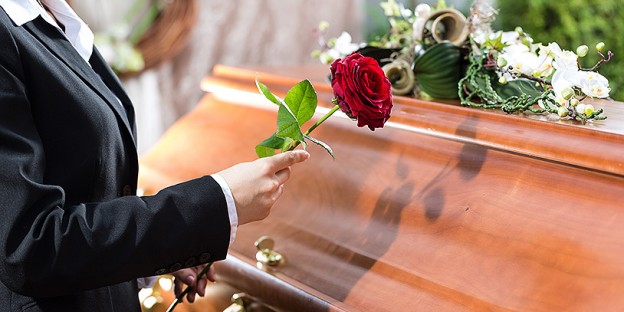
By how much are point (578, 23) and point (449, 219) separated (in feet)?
12.9

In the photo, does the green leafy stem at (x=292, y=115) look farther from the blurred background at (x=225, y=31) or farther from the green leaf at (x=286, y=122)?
the blurred background at (x=225, y=31)

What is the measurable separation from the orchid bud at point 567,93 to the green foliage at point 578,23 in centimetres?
362

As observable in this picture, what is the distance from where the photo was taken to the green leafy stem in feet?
3.79

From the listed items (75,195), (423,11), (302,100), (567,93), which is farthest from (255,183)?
(423,11)

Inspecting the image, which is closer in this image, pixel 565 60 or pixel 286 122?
pixel 286 122

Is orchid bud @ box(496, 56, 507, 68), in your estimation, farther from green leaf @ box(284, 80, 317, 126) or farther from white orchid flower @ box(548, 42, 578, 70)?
green leaf @ box(284, 80, 317, 126)

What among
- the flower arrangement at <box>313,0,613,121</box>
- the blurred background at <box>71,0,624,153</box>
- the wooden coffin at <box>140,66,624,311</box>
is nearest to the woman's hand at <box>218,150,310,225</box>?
the wooden coffin at <box>140,66,624,311</box>

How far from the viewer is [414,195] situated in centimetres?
139

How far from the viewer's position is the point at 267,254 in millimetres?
1412

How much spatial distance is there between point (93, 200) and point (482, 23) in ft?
3.07

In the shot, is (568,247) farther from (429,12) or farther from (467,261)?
(429,12)

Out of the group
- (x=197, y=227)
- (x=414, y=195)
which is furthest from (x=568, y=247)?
(x=197, y=227)

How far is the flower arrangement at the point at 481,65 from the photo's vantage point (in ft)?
4.30

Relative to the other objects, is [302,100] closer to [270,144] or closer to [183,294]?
[270,144]
